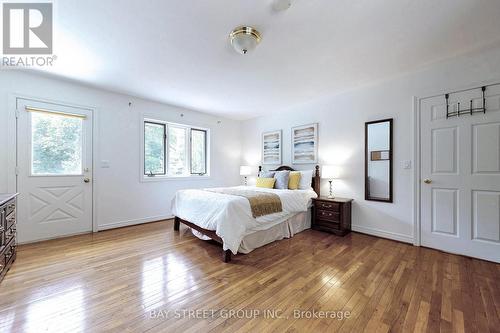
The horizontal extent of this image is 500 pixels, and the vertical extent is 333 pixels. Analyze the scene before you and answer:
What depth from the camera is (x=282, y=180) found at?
4160mm

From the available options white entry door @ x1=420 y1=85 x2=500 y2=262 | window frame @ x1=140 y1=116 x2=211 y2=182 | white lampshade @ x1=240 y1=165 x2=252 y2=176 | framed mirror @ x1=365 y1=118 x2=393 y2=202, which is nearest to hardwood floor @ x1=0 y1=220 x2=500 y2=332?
white entry door @ x1=420 y1=85 x2=500 y2=262

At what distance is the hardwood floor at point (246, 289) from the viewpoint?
1485mm

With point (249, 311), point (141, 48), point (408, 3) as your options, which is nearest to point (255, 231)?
point (249, 311)

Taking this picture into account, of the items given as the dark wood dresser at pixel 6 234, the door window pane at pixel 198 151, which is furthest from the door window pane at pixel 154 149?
the dark wood dresser at pixel 6 234

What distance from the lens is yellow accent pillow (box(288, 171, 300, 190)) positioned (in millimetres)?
4039

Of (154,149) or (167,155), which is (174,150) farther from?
(154,149)

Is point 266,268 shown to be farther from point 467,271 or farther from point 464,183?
point 464,183

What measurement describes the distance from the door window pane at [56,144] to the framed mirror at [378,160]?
15.7 feet

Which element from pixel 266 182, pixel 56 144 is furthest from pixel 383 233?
pixel 56 144

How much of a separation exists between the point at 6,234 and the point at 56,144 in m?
1.59
